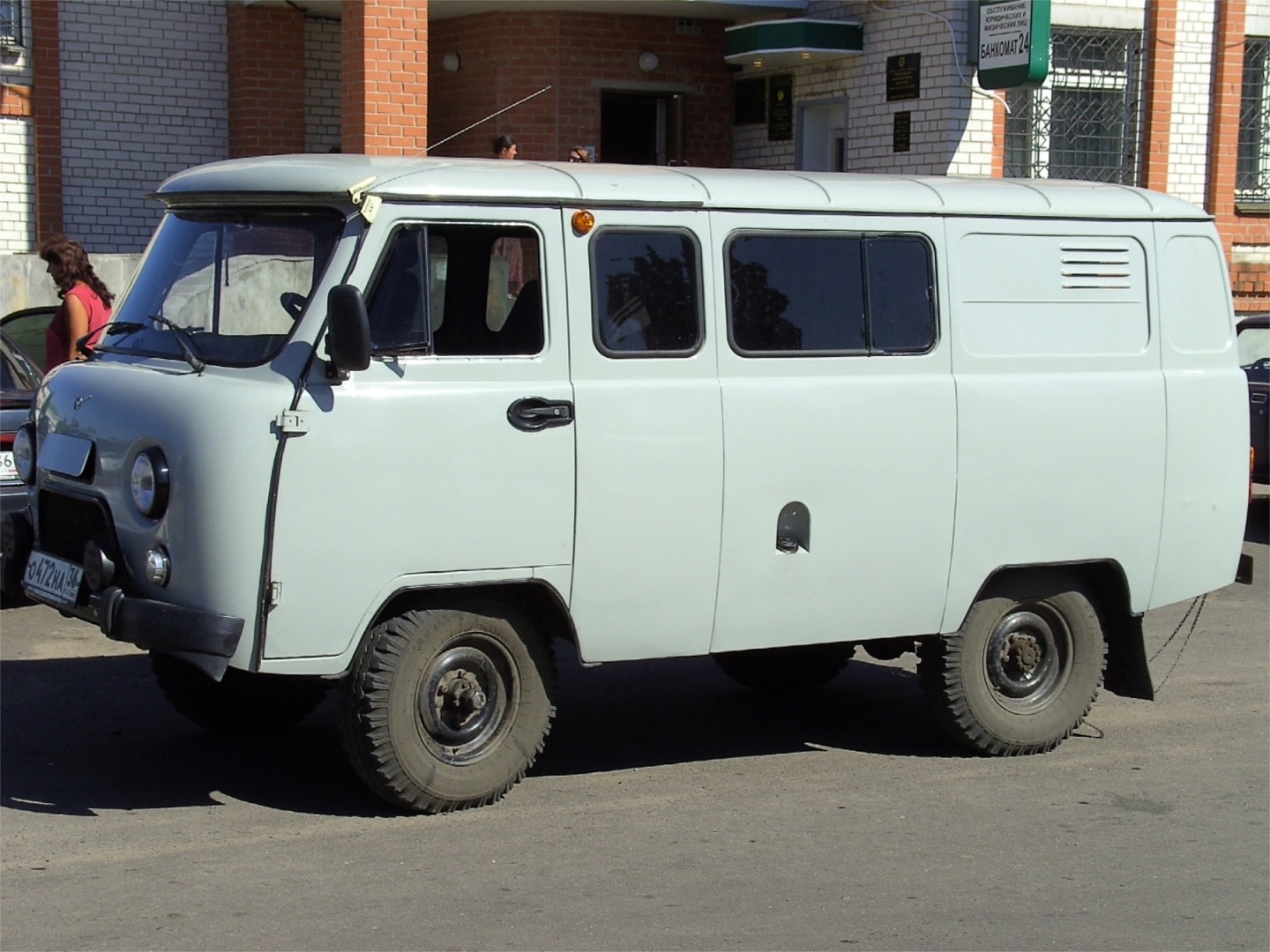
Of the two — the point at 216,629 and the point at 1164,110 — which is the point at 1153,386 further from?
the point at 1164,110

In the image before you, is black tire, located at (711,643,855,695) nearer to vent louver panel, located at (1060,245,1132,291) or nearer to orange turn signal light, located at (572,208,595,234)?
vent louver panel, located at (1060,245,1132,291)

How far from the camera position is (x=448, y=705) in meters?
5.89

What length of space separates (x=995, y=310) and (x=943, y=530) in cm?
93

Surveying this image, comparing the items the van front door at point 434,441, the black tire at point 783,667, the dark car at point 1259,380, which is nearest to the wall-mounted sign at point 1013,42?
the dark car at point 1259,380

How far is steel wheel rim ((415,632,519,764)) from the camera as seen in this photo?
580 centimetres

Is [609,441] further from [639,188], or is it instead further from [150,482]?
[150,482]

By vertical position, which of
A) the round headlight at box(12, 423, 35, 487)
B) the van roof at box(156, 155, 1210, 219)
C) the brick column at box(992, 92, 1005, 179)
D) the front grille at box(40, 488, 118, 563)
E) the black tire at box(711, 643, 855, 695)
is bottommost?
the black tire at box(711, 643, 855, 695)

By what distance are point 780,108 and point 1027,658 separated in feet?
34.7

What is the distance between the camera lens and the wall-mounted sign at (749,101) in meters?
16.8

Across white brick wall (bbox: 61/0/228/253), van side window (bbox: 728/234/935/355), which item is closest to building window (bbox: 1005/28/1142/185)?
white brick wall (bbox: 61/0/228/253)

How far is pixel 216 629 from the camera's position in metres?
5.29

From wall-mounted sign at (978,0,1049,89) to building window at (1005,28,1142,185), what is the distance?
4.14ft

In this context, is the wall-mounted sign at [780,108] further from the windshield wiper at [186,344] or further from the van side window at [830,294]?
the windshield wiper at [186,344]

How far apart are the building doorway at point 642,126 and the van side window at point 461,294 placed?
11227 millimetres
